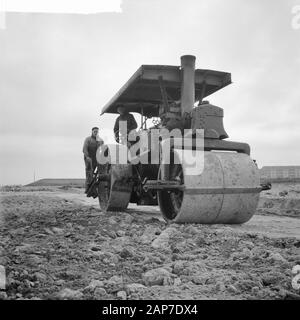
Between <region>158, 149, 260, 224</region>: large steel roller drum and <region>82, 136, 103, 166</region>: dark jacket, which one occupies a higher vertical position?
<region>82, 136, 103, 166</region>: dark jacket

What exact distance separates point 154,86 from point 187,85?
81 centimetres

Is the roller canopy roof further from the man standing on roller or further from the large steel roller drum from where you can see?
the large steel roller drum

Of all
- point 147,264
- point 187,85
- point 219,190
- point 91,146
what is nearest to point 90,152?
point 91,146

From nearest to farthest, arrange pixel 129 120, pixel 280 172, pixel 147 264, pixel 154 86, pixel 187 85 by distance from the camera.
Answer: pixel 147 264
pixel 187 85
pixel 154 86
pixel 129 120
pixel 280 172

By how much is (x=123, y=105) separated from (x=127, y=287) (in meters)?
5.99

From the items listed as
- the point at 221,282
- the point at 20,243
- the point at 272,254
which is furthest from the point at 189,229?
the point at 221,282

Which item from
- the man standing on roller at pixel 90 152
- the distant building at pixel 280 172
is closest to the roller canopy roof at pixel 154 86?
the man standing on roller at pixel 90 152

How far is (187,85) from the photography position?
6.35m

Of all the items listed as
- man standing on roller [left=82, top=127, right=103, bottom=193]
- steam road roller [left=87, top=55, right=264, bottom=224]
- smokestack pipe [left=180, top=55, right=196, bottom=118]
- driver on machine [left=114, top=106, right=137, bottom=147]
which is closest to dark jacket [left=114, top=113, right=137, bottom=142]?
driver on machine [left=114, top=106, right=137, bottom=147]

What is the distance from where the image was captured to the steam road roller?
517cm

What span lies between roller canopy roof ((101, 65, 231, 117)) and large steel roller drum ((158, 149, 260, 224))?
1546mm

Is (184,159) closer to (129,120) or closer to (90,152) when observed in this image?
(129,120)

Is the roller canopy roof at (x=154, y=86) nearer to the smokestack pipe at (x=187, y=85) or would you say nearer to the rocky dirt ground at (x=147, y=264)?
the smokestack pipe at (x=187, y=85)

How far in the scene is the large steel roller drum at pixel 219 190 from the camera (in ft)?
16.7
